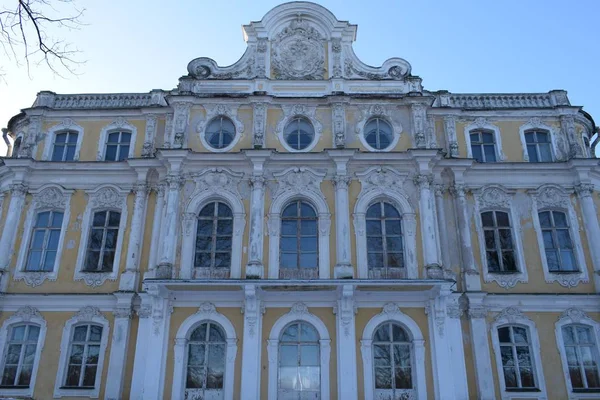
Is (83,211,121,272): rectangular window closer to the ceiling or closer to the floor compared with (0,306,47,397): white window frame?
closer to the ceiling

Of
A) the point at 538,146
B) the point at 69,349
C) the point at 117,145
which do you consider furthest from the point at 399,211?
the point at 69,349

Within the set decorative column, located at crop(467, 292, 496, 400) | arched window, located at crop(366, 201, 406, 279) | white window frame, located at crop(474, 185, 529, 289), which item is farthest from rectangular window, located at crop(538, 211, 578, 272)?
arched window, located at crop(366, 201, 406, 279)

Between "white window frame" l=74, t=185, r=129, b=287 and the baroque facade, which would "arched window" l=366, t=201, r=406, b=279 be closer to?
the baroque facade

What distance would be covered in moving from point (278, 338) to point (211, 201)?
481 centimetres

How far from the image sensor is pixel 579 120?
19.0m

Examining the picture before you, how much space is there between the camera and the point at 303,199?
55.9 feet

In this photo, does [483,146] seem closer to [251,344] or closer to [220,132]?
[220,132]

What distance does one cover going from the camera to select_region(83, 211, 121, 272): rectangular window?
1684 cm

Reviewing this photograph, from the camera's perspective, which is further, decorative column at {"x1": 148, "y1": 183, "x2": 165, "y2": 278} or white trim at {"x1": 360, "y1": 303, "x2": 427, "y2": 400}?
decorative column at {"x1": 148, "y1": 183, "x2": 165, "y2": 278}

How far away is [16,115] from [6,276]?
20.8 ft

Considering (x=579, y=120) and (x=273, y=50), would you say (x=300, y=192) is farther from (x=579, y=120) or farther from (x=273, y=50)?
(x=579, y=120)

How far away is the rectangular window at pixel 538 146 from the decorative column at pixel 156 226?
486 inches

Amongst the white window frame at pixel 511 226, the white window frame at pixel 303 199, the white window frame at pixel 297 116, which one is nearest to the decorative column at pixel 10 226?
the white window frame at pixel 303 199

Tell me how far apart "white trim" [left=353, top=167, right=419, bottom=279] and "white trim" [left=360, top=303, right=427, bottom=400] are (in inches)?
45.8
